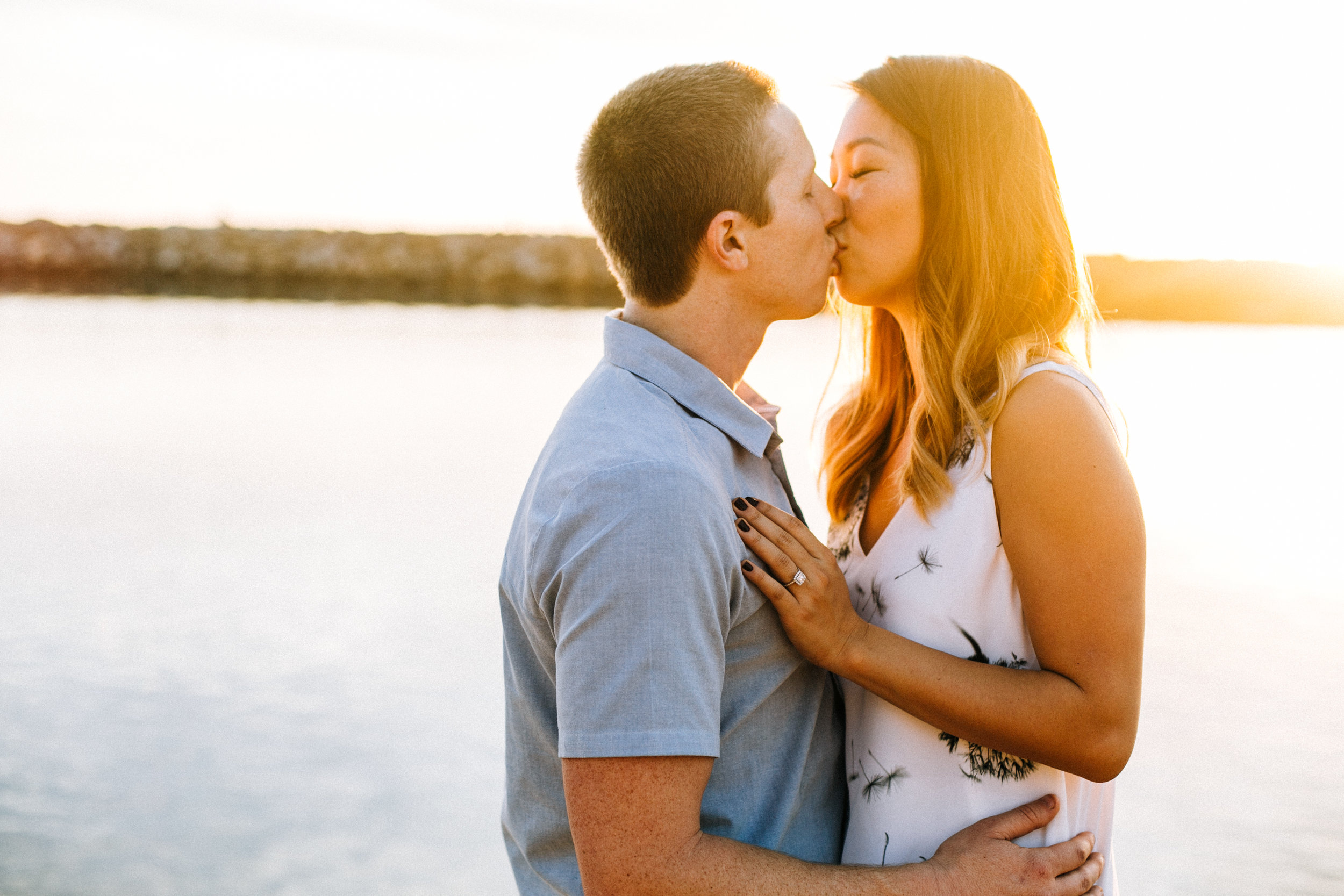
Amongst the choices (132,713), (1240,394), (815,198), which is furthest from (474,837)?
(1240,394)

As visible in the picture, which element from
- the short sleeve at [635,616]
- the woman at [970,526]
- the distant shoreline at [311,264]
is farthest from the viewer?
the distant shoreline at [311,264]

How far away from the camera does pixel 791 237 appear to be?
1633 millimetres

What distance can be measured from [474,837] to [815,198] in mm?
3642

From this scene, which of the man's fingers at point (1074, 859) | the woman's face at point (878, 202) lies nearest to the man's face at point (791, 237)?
the woman's face at point (878, 202)

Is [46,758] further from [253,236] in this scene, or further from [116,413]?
[253,236]

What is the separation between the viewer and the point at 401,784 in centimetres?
492

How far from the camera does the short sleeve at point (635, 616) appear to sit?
1.20 m

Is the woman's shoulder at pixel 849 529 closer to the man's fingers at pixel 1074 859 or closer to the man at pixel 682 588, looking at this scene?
the man at pixel 682 588

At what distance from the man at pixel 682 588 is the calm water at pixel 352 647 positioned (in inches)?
121

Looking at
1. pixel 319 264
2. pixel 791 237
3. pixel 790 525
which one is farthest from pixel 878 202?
pixel 319 264

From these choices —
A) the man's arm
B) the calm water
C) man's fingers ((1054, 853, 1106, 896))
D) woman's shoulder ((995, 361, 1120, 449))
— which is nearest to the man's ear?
woman's shoulder ((995, 361, 1120, 449))

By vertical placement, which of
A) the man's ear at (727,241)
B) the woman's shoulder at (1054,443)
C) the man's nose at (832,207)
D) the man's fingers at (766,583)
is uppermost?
the man's nose at (832,207)

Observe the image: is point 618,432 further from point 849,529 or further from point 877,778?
point 849,529

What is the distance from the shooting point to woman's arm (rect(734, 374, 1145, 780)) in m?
1.46
